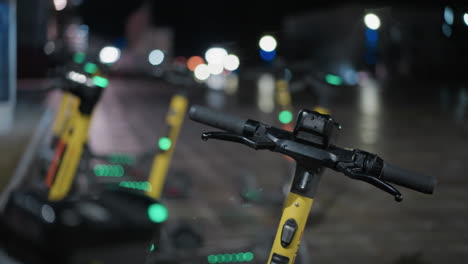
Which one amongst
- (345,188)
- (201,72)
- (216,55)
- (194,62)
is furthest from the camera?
(345,188)

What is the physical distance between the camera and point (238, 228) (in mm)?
5285

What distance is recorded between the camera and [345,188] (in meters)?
6.84

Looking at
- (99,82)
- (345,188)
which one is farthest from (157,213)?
(345,188)

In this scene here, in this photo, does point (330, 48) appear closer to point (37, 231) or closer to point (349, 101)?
point (349, 101)

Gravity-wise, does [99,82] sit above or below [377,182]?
above

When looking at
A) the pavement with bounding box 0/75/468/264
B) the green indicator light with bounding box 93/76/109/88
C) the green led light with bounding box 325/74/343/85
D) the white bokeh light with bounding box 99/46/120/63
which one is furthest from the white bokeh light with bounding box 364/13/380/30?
the white bokeh light with bounding box 99/46/120/63

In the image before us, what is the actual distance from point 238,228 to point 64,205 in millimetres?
A: 3771

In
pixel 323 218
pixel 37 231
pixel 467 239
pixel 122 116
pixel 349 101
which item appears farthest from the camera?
pixel 349 101

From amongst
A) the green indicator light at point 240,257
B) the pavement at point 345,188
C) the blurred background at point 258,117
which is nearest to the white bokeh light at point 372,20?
the blurred background at point 258,117

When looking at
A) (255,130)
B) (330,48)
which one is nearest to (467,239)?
(255,130)

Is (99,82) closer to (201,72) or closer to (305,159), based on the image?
(201,72)

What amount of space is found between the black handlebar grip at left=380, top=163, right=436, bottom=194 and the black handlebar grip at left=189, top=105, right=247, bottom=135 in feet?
1.55

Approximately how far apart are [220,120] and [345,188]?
16.8 ft

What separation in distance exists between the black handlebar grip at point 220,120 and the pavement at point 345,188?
127 centimetres
